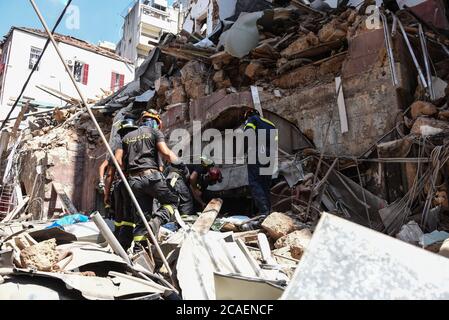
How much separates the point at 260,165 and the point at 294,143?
56.4 inches

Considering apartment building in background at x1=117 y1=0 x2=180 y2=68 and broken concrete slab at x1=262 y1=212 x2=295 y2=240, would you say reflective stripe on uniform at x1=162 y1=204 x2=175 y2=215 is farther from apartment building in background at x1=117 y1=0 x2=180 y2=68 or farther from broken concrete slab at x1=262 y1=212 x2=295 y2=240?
apartment building in background at x1=117 y1=0 x2=180 y2=68

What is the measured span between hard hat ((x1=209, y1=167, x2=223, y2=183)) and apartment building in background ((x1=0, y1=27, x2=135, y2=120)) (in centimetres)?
1819

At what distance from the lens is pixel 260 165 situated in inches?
229

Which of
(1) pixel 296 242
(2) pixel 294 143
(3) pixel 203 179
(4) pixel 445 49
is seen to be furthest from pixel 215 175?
(4) pixel 445 49

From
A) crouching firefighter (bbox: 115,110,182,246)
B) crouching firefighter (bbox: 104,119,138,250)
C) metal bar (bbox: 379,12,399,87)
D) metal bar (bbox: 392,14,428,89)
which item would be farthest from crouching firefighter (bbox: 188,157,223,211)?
metal bar (bbox: 392,14,428,89)

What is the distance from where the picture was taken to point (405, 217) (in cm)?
454

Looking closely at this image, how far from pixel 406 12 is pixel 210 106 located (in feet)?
12.8

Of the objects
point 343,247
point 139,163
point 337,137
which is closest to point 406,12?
point 337,137

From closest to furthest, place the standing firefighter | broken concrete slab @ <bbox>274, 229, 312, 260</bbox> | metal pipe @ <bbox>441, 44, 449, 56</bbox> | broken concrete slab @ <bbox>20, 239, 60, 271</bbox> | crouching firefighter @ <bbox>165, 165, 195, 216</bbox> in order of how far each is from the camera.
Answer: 1. broken concrete slab @ <bbox>20, 239, 60, 271</bbox>
2. broken concrete slab @ <bbox>274, 229, 312, 260</bbox>
3. the standing firefighter
4. metal pipe @ <bbox>441, 44, 449, 56</bbox>
5. crouching firefighter @ <bbox>165, 165, 195, 216</bbox>

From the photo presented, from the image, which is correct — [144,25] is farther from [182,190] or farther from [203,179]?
[182,190]

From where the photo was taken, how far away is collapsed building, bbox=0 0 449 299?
3.02m

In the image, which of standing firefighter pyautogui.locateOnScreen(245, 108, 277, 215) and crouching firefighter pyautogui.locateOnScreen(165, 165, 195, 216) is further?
crouching firefighter pyautogui.locateOnScreen(165, 165, 195, 216)

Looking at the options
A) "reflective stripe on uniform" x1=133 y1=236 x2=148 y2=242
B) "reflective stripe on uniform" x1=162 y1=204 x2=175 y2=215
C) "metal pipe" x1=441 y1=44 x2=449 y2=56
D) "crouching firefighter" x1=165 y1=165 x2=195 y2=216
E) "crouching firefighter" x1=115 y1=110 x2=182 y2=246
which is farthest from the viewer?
"crouching firefighter" x1=165 y1=165 x2=195 y2=216

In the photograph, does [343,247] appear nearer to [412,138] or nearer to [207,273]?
[207,273]
